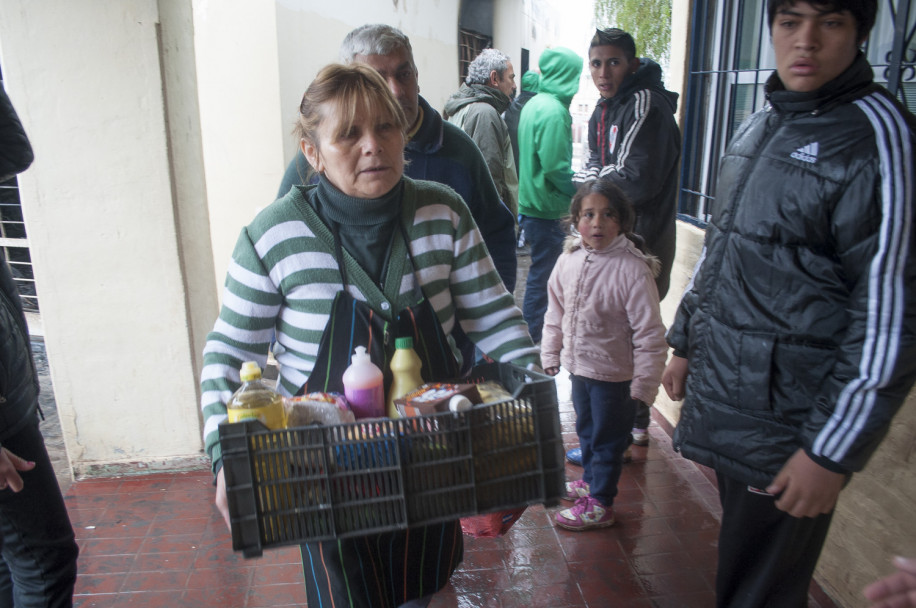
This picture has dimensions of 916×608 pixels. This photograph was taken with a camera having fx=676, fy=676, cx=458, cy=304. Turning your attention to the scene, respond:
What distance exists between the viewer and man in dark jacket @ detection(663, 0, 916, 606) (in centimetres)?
160

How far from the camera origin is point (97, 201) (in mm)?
3453

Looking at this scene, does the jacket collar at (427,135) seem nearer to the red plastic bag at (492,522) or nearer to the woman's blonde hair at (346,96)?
the woman's blonde hair at (346,96)

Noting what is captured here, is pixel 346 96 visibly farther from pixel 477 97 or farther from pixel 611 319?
pixel 477 97

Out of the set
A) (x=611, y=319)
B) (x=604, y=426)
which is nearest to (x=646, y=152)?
(x=611, y=319)

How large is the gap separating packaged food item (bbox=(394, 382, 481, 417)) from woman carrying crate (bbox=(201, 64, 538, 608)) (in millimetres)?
162

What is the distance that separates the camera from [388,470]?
1380 millimetres

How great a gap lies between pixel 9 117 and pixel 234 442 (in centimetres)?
155

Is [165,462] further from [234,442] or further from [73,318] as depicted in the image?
[234,442]

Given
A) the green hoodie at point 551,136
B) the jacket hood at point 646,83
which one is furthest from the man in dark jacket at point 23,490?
the green hoodie at point 551,136

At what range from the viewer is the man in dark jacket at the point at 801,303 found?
5.25ft

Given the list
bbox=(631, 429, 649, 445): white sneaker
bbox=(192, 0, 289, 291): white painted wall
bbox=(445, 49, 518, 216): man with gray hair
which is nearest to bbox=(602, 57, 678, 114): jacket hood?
bbox=(631, 429, 649, 445): white sneaker

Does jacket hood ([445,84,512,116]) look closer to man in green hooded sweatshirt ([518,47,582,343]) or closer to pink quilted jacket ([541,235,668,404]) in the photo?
man in green hooded sweatshirt ([518,47,582,343])

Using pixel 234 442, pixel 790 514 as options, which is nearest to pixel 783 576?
pixel 790 514

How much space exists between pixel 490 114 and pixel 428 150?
325 cm
